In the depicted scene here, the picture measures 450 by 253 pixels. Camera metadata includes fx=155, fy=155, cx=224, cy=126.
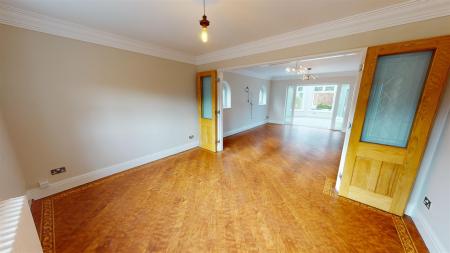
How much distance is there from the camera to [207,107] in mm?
4047

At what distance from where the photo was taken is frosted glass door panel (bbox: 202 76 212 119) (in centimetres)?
391

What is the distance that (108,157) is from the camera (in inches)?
110

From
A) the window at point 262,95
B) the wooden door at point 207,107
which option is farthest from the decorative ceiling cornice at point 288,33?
the window at point 262,95

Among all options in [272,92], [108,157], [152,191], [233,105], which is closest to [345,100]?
[272,92]

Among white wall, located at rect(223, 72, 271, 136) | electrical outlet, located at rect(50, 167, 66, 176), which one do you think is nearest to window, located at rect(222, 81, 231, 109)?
white wall, located at rect(223, 72, 271, 136)

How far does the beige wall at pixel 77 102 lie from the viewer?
194cm

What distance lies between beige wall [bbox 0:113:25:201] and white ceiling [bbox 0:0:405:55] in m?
1.53

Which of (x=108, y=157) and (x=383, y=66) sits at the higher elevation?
(x=383, y=66)

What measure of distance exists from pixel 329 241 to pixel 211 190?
155 cm

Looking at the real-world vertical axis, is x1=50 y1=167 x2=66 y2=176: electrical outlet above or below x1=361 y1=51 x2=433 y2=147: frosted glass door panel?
below

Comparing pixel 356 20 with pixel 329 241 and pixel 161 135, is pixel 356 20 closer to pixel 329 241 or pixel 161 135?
pixel 329 241

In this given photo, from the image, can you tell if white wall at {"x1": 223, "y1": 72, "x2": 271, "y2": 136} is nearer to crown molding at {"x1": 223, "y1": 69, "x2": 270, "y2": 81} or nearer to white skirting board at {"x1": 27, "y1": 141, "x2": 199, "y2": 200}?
crown molding at {"x1": 223, "y1": 69, "x2": 270, "y2": 81}

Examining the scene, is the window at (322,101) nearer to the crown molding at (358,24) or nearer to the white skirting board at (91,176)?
the crown molding at (358,24)

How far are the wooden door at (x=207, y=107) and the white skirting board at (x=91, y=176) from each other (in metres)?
0.91
